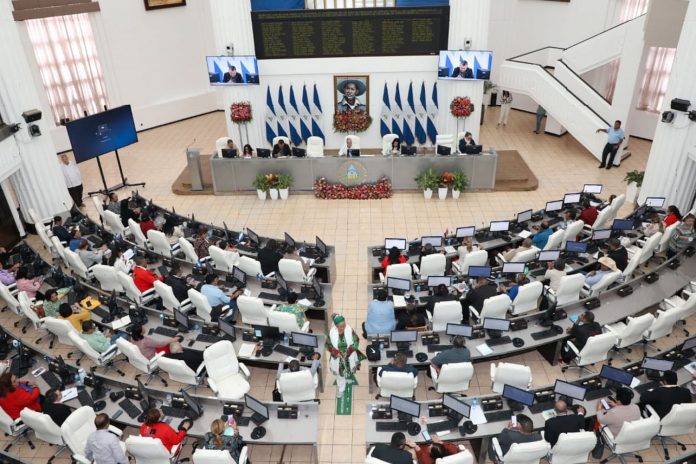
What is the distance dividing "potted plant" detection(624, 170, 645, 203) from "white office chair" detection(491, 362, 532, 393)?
958cm

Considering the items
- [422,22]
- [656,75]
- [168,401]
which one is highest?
[422,22]

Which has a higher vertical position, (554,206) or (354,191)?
(554,206)

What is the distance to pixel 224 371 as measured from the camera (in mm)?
9062

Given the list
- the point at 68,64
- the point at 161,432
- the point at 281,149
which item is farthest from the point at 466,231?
the point at 68,64

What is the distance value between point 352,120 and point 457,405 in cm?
1283

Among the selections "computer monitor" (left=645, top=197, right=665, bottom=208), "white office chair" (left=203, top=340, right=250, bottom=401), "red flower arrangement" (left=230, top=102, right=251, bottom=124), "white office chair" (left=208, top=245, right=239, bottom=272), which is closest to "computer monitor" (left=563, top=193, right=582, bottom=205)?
"computer monitor" (left=645, top=197, right=665, bottom=208)

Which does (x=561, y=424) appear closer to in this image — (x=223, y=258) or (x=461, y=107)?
(x=223, y=258)

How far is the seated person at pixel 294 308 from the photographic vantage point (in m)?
10.1

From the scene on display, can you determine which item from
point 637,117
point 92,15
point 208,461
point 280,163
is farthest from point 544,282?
point 92,15

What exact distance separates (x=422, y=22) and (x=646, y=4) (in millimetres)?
8167

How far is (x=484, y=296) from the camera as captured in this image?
10141 mm

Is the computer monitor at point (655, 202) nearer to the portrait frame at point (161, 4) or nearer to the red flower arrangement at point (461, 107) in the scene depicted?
the red flower arrangement at point (461, 107)

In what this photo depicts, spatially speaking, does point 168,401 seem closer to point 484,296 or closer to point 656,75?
point 484,296

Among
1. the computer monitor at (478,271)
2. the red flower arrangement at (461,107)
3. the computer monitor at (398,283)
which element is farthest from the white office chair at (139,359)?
the red flower arrangement at (461,107)
